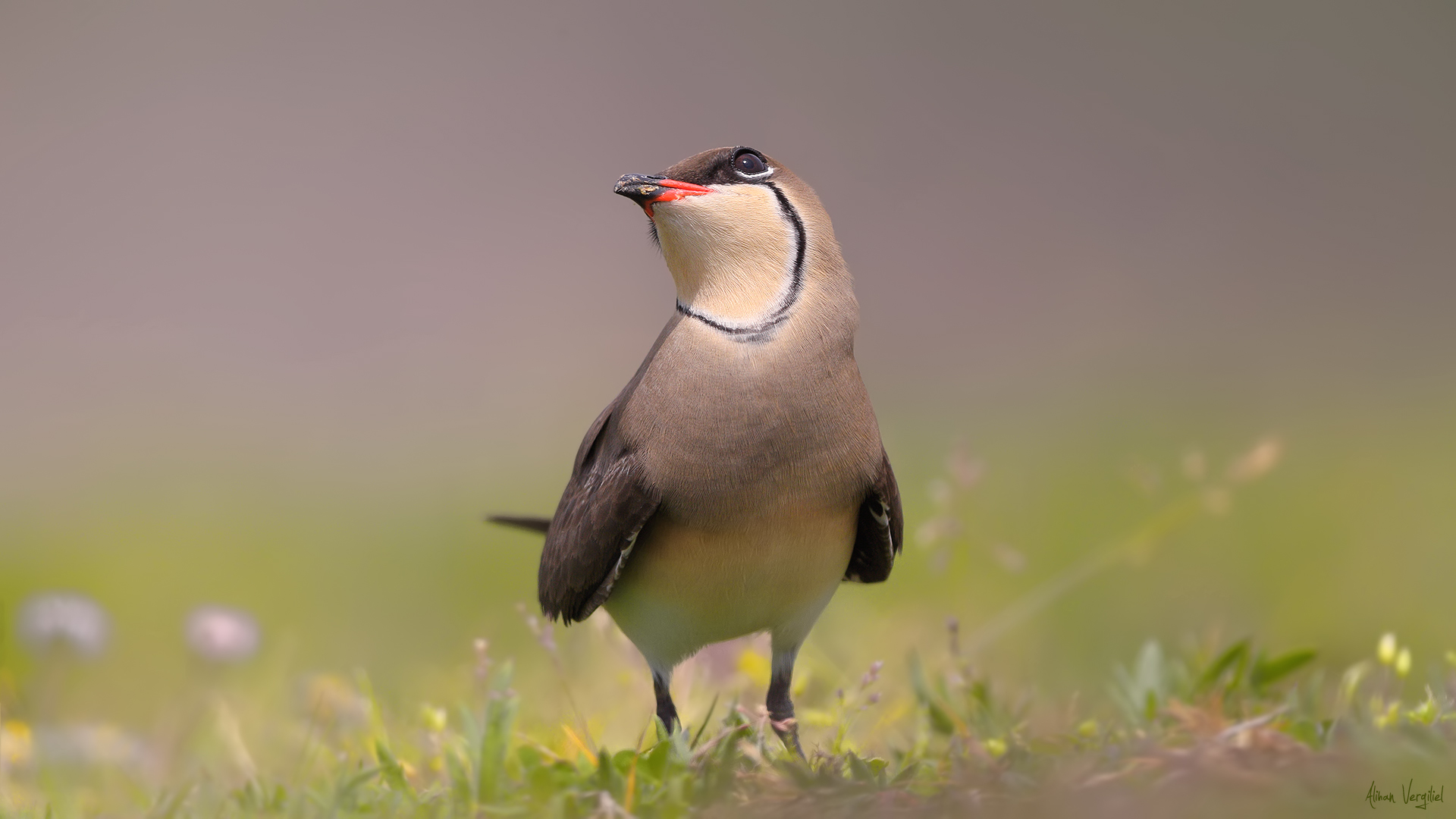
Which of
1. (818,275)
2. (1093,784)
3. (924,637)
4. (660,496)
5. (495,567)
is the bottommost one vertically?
(495,567)

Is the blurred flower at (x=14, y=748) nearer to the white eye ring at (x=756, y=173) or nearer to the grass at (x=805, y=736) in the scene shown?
the grass at (x=805, y=736)

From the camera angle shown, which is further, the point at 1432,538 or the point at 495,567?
the point at 495,567

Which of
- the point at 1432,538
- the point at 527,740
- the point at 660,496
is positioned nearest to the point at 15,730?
the point at 527,740

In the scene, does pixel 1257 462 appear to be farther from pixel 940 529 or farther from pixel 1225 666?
pixel 940 529

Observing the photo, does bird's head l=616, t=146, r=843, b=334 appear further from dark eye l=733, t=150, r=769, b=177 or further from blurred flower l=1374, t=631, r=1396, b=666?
blurred flower l=1374, t=631, r=1396, b=666

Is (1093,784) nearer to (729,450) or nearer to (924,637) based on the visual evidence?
(729,450)

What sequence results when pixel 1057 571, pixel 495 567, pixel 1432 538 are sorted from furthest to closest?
pixel 495 567, pixel 1057 571, pixel 1432 538

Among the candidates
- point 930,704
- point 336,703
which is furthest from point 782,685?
point 336,703

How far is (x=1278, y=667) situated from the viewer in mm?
3729

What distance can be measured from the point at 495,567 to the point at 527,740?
148 inches

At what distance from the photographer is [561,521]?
3.71 meters

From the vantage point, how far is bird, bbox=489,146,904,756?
3.27 m
